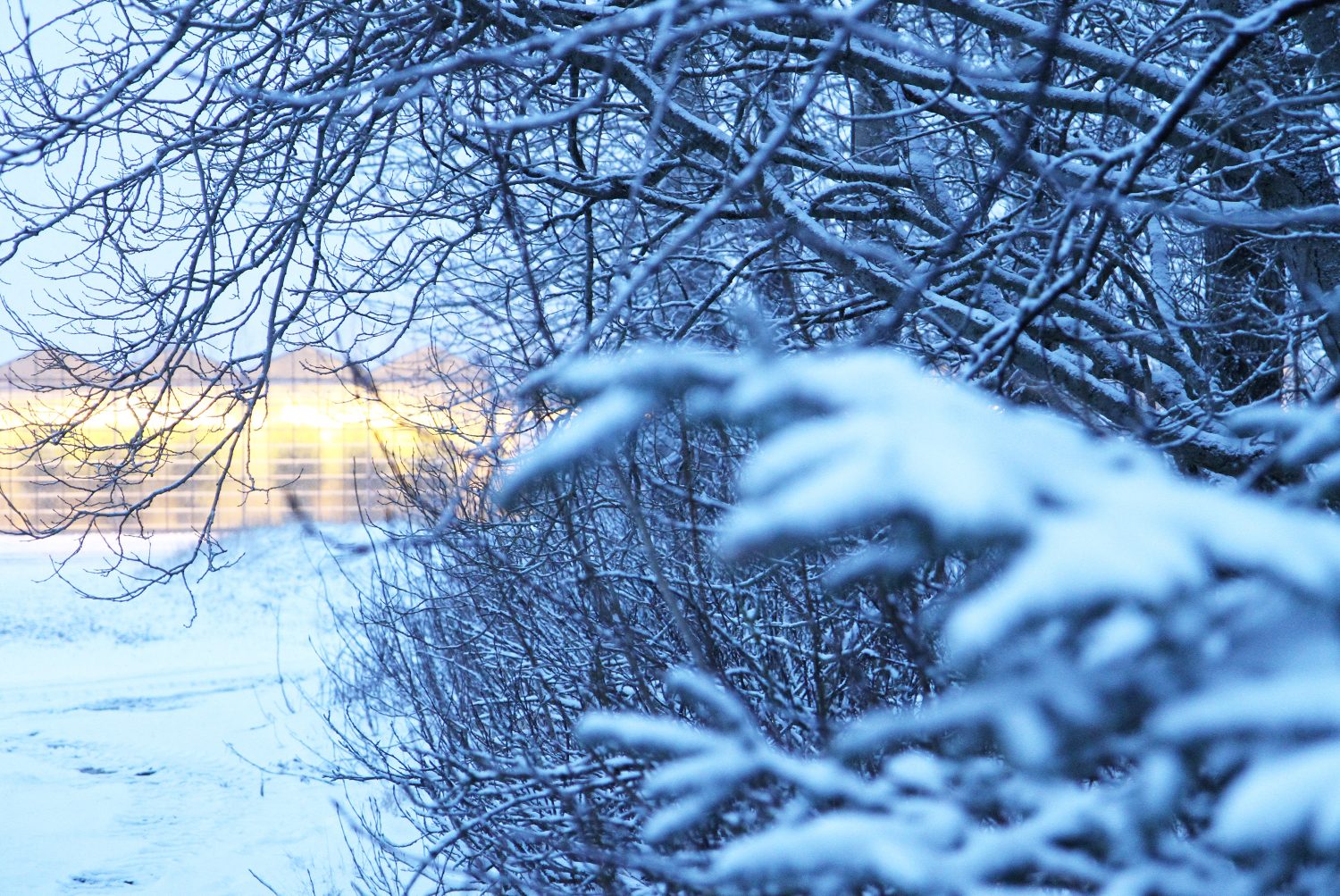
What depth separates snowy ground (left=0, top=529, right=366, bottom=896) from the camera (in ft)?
25.2

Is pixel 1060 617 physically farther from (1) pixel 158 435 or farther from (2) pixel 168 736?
(2) pixel 168 736

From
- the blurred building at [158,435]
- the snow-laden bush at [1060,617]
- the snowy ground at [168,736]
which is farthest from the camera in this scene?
the snowy ground at [168,736]

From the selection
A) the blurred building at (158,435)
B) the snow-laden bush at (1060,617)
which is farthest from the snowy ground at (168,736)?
the snow-laden bush at (1060,617)

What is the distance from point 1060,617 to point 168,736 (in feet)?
43.8

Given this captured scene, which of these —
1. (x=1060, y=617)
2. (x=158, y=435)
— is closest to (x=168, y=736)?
(x=158, y=435)

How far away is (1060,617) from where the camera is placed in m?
0.77

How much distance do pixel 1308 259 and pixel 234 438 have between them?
438 cm

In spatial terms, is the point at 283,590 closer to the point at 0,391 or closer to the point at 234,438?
the point at 0,391

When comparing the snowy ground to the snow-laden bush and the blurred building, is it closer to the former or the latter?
the blurred building

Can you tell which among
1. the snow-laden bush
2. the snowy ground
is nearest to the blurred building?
the snowy ground

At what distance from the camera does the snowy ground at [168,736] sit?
7.67 meters

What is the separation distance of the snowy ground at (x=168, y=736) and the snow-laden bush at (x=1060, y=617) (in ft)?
7.84

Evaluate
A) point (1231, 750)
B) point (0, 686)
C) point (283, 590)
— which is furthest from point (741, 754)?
point (283, 590)

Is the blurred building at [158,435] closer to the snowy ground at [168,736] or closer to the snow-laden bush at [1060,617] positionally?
the snowy ground at [168,736]
